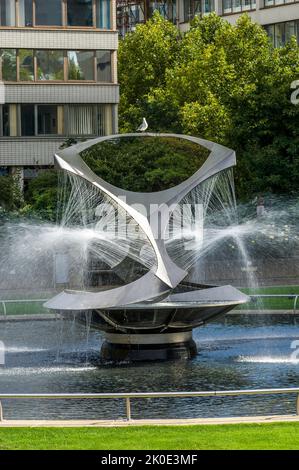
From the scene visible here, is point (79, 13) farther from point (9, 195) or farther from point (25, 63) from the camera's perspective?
point (9, 195)

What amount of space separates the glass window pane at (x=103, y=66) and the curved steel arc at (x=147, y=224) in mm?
39217

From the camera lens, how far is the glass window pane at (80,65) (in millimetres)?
68062

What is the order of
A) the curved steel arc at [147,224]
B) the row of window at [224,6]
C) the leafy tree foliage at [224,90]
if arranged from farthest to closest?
the row of window at [224,6], the leafy tree foliage at [224,90], the curved steel arc at [147,224]

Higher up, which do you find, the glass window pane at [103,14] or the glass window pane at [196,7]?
the glass window pane at [196,7]

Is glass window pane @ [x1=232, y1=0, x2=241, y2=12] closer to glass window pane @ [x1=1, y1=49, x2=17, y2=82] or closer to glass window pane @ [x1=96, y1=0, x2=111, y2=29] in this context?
glass window pane @ [x1=96, y1=0, x2=111, y2=29]

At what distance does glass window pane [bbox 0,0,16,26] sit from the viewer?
220 ft

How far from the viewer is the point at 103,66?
68.9 metres

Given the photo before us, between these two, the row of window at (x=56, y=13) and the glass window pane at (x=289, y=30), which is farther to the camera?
the glass window pane at (x=289, y=30)

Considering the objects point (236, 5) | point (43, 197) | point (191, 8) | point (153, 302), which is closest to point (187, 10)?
point (191, 8)

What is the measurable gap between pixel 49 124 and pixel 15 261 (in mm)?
23548

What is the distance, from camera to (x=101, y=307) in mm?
26219

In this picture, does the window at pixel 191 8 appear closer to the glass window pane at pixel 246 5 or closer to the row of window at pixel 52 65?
the glass window pane at pixel 246 5

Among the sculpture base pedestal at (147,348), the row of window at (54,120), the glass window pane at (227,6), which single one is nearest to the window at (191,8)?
the glass window pane at (227,6)
